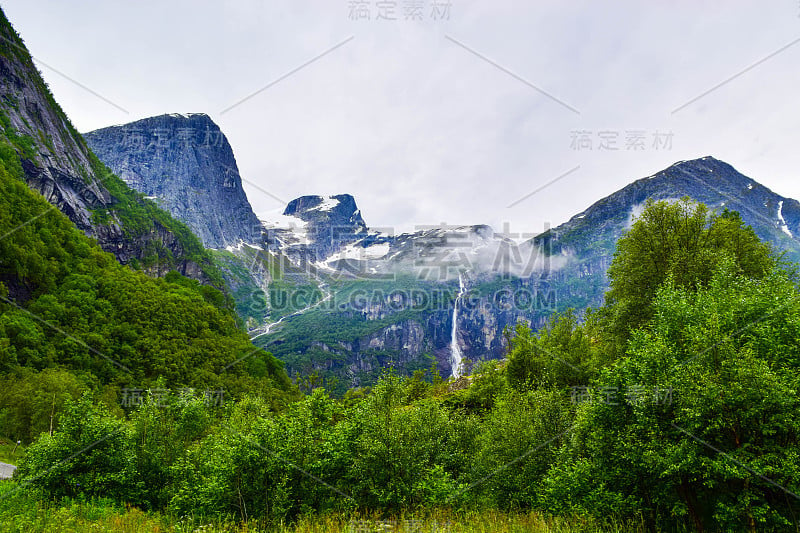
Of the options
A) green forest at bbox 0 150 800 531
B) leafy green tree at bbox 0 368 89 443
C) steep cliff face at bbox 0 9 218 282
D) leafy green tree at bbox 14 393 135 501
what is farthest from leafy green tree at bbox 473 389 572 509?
steep cliff face at bbox 0 9 218 282

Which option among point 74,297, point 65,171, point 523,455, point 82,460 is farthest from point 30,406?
point 65,171

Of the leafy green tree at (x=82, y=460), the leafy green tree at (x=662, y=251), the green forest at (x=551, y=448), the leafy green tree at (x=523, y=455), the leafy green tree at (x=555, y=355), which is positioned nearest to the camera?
the green forest at (x=551, y=448)

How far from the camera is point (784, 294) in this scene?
17531 millimetres

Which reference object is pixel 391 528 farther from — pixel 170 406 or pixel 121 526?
pixel 170 406

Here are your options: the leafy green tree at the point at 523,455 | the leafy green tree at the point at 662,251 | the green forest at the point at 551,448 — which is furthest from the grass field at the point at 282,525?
the leafy green tree at the point at 662,251

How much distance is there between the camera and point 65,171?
11694 centimetres

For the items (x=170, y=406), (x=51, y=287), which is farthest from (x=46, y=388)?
(x=51, y=287)

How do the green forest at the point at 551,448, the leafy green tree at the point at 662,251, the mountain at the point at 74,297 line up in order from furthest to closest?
1. the mountain at the point at 74,297
2. the leafy green tree at the point at 662,251
3. the green forest at the point at 551,448

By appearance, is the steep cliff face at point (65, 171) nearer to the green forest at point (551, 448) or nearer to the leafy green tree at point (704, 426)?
the green forest at point (551, 448)

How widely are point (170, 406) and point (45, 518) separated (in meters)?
14.3

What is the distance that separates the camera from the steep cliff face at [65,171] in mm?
104500

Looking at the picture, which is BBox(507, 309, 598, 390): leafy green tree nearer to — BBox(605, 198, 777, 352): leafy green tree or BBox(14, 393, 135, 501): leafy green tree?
BBox(605, 198, 777, 352): leafy green tree

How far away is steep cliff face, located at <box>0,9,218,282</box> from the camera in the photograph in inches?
4114

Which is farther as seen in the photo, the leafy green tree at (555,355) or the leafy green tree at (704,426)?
the leafy green tree at (555,355)
